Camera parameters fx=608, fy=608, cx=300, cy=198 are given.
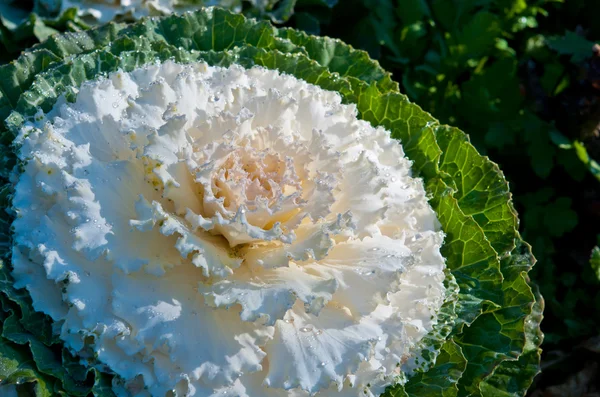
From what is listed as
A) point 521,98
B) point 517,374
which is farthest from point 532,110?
point 517,374

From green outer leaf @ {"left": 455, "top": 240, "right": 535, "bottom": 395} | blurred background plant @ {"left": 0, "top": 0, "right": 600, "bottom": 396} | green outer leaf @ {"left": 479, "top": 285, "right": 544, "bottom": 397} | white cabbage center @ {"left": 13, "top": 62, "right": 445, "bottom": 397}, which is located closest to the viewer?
white cabbage center @ {"left": 13, "top": 62, "right": 445, "bottom": 397}

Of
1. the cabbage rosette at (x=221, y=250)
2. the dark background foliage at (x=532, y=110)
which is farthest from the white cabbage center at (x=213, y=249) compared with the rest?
the dark background foliage at (x=532, y=110)

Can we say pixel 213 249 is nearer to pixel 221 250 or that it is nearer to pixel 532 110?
pixel 221 250

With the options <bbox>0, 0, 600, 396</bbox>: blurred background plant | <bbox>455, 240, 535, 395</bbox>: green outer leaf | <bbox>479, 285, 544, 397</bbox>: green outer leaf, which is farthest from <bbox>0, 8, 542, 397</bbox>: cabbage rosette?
<bbox>0, 0, 600, 396</bbox>: blurred background plant

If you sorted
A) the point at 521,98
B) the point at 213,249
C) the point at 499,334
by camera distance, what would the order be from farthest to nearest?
the point at 521,98 < the point at 499,334 < the point at 213,249

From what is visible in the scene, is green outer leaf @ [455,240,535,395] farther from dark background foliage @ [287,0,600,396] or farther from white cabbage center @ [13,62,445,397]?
dark background foliage @ [287,0,600,396]

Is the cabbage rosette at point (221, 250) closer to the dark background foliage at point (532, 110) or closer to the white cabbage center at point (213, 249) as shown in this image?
the white cabbage center at point (213, 249)

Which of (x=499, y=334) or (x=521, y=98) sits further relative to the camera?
(x=521, y=98)

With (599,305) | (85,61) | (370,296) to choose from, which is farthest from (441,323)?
(599,305)
